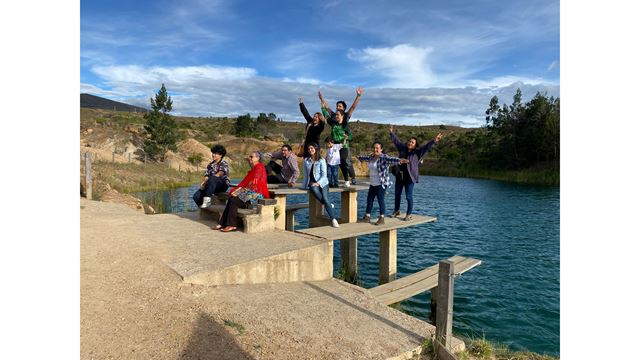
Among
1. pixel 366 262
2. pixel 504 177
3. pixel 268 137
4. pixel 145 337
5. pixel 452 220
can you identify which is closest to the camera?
pixel 145 337

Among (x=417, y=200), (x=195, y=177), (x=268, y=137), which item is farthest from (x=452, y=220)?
(x=268, y=137)

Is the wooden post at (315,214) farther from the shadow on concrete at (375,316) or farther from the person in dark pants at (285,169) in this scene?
the shadow on concrete at (375,316)

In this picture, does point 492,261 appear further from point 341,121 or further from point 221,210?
point 221,210

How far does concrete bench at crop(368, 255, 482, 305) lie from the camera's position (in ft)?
20.3

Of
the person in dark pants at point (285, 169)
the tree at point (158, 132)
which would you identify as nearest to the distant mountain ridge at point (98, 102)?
the tree at point (158, 132)

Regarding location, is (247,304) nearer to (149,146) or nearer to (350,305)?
(350,305)

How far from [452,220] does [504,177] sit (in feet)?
95.6

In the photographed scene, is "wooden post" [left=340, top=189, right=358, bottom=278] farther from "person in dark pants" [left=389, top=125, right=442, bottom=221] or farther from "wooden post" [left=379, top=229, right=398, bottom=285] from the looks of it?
"person in dark pants" [left=389, top=125, right=442, bottom=221]

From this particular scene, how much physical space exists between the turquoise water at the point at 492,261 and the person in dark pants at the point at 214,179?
3992 millimetres

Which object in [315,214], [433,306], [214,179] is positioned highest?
[214,179]

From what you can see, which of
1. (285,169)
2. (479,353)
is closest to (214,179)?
(285,169)

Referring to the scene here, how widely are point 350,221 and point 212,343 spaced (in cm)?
570

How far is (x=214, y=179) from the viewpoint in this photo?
31.5 feet

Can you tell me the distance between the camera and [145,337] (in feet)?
13.4
